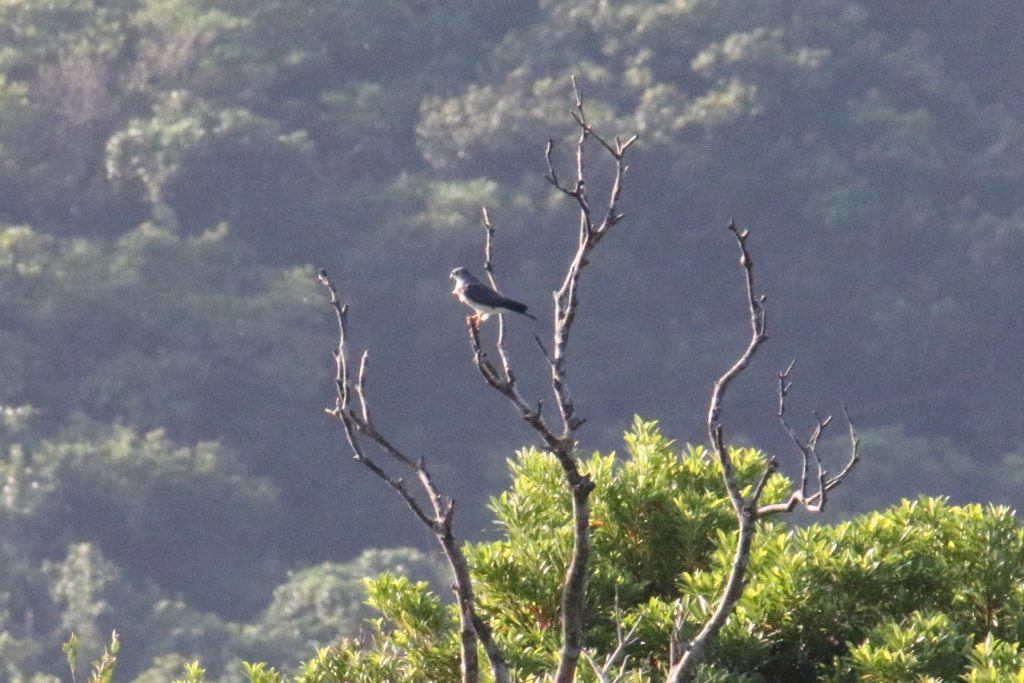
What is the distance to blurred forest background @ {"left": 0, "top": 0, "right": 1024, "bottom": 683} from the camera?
114ft

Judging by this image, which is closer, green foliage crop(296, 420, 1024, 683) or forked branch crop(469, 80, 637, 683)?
forked branch crop(469, 80, 637, 683)

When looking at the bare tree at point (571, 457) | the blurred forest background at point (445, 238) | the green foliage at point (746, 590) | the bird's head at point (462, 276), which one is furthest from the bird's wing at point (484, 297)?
→ the blurred forest background at point (445, 238)

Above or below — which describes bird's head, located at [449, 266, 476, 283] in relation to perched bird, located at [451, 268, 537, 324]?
above

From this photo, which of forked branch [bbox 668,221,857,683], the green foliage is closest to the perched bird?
the green foliage

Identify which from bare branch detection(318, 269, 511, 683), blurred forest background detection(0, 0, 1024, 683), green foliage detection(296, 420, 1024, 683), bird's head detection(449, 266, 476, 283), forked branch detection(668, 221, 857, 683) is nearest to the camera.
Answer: forked branch detection(668, 221, 857, 683)

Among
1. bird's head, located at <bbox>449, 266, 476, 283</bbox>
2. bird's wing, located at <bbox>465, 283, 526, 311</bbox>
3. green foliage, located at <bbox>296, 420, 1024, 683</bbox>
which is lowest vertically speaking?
green foliage, located at <bbox>296, 420, 1024, 683</bbox>

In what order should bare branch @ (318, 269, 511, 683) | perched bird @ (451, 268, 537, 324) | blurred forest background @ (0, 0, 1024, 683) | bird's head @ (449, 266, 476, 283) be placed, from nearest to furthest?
bare branch @ (318, 269, 511, 683)
perched bird @ (451, 268, 537, 324)
bird's head @ (449, 266, 476, 283)
blurred forest background @ (0, 0, 1024, 683)

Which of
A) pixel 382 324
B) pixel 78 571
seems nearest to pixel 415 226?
pixel 382 324

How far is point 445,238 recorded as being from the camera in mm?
37094

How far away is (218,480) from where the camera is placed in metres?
32.5

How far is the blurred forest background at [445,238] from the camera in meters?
34.8

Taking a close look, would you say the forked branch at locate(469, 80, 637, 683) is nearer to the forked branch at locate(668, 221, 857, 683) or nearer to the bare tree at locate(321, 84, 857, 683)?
the bare tree at locate(321, 84, 857, 683)

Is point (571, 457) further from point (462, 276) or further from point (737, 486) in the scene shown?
point (462, 276)

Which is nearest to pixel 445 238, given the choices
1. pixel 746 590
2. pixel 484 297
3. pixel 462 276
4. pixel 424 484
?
pixel 462 276
